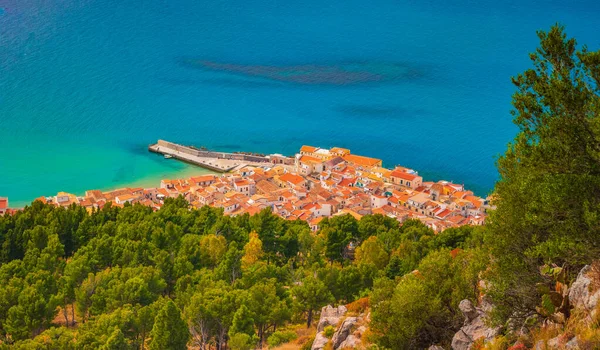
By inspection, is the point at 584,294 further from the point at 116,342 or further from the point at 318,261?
the point at 318,261

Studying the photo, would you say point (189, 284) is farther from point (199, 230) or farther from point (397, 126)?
point (397, 126)

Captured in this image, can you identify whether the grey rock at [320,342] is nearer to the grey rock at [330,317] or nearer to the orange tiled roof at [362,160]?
the grey rock at [330,317]

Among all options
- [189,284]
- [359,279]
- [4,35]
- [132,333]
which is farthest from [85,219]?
[4,35]

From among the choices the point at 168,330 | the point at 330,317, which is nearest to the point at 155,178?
the point at 168,330

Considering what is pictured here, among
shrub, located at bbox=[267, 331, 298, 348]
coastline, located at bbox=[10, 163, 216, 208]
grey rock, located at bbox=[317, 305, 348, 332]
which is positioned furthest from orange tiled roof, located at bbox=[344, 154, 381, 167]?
grey rock, located at bbox=[317, 305, 348, 332]

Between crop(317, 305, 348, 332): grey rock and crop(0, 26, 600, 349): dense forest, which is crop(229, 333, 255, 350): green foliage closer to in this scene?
crop(0, 26, 600, 349): dense forest

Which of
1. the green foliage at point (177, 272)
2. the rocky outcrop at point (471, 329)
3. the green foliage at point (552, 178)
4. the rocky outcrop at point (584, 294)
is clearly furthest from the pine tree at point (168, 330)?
the rocky outcrop at point (584, 294)
